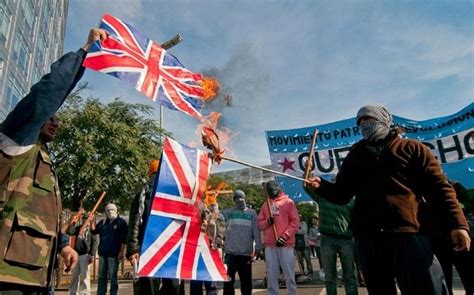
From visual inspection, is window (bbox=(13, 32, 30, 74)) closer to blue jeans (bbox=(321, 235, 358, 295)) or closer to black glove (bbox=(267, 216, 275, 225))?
black glove (bbox=(267, 216, 275, 225))

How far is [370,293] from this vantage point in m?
2.70

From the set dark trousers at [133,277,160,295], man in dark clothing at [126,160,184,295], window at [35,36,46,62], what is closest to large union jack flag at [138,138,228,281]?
man in dark clothing at [126,160,184,295]

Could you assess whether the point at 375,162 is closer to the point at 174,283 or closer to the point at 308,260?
the point at 174,283

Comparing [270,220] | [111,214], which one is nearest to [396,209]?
[270,220]

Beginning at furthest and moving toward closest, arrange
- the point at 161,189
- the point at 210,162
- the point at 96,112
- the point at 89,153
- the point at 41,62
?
the point at 41,62 < the point at 96,112 < the point at 89,153 < the point at 210,162 < the point at 161,189

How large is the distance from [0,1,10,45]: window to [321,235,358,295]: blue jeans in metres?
31.7

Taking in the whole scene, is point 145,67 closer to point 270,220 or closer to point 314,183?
point 314,183

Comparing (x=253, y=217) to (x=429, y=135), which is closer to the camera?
(x=253, y=217)

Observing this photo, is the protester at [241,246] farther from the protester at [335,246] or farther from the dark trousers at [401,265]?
the dark trousers at [401,265]

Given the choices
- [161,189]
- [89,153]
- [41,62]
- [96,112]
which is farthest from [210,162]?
[41,62]

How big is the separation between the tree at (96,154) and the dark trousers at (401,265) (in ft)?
46.9

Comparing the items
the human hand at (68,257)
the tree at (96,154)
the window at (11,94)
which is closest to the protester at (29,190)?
the human hand at (68,257)

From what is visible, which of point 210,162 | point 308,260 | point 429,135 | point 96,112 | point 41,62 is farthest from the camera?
point 41,62

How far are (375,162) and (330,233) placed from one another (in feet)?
9.67
